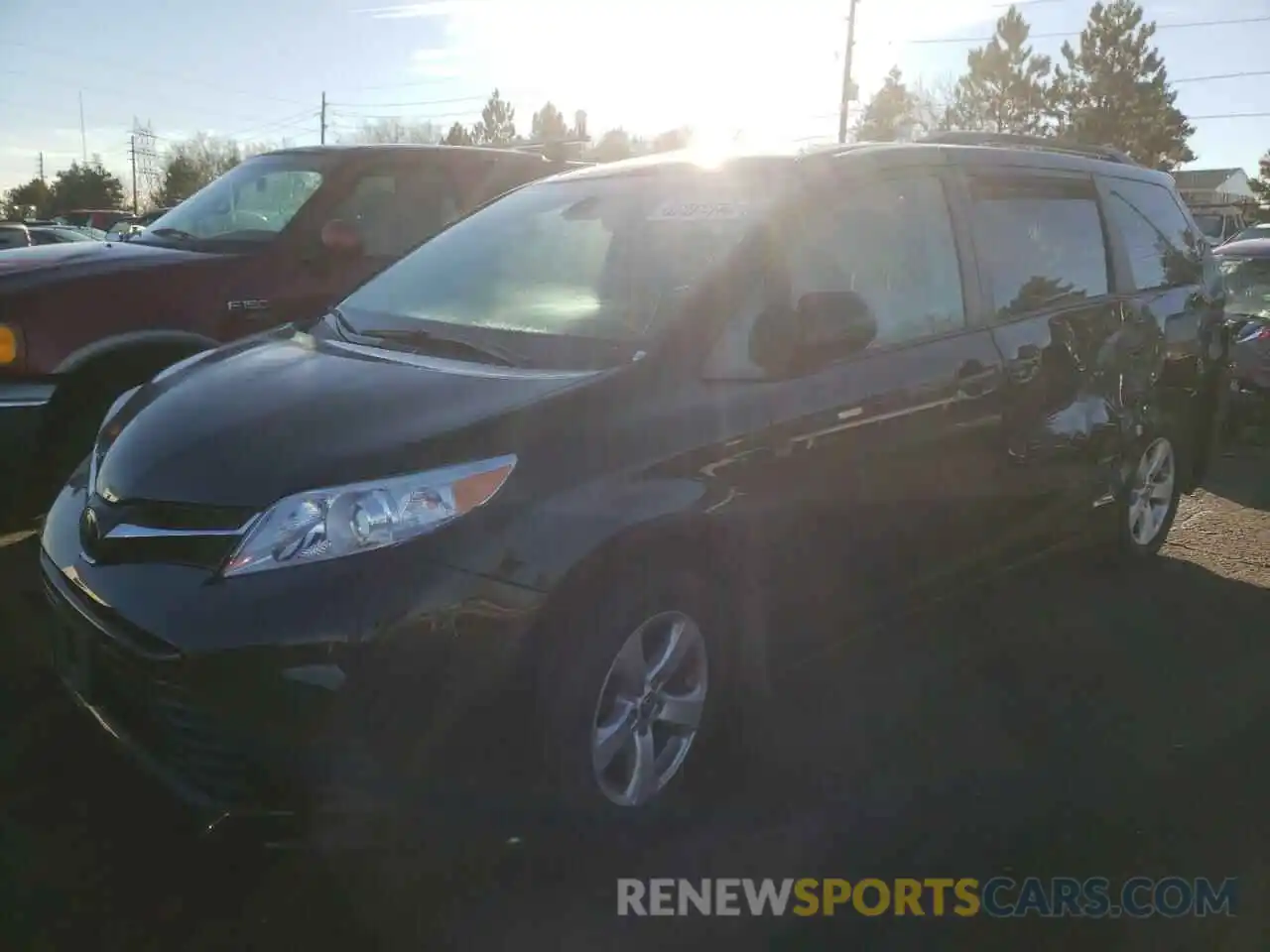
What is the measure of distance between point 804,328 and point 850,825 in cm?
138

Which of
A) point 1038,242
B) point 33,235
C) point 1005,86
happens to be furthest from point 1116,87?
point 1038,242

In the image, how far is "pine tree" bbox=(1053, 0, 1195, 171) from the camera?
57.5 meters

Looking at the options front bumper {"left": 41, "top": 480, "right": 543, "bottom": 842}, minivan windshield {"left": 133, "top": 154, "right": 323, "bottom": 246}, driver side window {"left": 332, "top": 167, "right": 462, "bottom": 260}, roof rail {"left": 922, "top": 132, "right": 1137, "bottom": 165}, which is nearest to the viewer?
front bumper {"left": 41, "top": 480, "right": 543, "bottom": 842}

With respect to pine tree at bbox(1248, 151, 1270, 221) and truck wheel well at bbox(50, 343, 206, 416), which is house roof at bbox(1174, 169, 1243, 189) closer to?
pine tree at bbox(1248, 151, 1270, 221)

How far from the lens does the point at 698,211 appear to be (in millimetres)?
3557

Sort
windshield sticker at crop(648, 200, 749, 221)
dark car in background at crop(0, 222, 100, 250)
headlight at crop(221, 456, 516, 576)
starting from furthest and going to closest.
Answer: dark car in background at crop(0, 222, 100, 250) → windshield sticker at crop(648, 200, 749, 221) → headlight at crop(221, 456, 516, 576)

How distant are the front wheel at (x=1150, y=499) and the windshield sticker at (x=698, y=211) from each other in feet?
9.02

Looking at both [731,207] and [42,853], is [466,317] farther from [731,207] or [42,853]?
[42,853]

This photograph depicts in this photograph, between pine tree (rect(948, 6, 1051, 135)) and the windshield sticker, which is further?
pine tree (rect(948, 6, 1051, 135))

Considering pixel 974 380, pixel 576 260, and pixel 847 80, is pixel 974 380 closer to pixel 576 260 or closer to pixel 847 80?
pixel 576 260

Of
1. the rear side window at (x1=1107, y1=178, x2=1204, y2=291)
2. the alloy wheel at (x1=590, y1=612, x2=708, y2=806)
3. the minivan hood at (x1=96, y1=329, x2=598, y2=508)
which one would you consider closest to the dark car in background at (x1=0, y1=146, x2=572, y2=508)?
the minivan hood at (x1=96, y1=329, x2=598, y2=508)

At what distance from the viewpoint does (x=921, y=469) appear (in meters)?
3.67

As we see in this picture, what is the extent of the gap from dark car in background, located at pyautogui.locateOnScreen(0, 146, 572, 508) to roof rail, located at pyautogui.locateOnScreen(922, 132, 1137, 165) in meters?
2.32

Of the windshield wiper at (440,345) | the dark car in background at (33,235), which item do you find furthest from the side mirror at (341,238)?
the dark car in background at (33,235)
